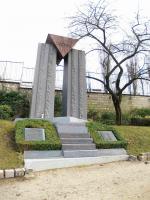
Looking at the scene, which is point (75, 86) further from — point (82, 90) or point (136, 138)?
point (136, 138)

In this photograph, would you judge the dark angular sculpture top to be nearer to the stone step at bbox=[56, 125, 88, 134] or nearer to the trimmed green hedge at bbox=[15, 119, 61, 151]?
the trimmed green hedge at bbox=[15, 119, 61, 151]

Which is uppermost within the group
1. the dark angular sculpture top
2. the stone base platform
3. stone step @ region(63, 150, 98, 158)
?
the dark angular sculpture top

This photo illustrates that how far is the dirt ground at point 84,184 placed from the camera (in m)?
5.53

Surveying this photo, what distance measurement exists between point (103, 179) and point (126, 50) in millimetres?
10231

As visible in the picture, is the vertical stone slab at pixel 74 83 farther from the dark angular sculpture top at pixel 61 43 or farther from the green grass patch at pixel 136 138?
the green grass patch at pixel 136 138

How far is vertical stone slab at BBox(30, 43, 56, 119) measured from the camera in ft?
36.3

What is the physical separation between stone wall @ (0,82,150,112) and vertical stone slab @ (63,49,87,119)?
216 inches

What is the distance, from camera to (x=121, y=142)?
9047 millimetres

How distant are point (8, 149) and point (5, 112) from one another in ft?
21.9

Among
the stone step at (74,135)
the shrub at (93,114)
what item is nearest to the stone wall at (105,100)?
the shrub at (93,114)

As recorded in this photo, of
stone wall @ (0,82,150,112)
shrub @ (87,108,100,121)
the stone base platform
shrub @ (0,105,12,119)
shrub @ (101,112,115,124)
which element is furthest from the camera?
shrub @ (87,108,100,121)

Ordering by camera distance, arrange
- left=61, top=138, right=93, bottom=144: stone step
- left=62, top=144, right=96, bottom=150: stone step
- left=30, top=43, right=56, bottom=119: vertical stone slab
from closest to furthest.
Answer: left=62, top=144, right=96, bottom=150: stone step
left=61, top=138, right=93, bottom=144: stone step
left=30, top=43, right=56, bottom=119: vertical stone slab

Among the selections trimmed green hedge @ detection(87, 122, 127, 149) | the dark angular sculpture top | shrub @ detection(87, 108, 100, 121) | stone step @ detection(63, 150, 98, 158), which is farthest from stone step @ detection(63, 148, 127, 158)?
shrub @ detection(87, 108, 100, 121)

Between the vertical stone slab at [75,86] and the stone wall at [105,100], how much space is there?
5.49 metres
